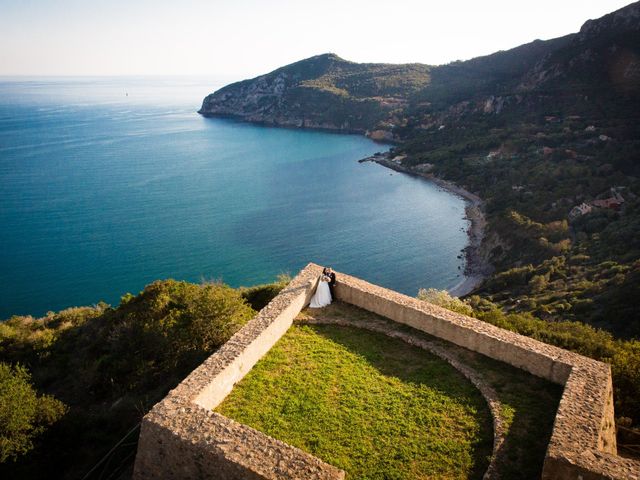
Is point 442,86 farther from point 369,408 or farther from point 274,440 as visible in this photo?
point 274,440

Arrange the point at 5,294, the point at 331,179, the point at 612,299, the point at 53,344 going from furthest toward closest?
the point at 331,179 < the point at 5,294 < the point at 612,299 < the point at 53,344

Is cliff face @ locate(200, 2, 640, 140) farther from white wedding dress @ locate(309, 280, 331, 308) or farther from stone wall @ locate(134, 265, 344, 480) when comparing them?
stone wall @ locate(134, 265, 344, 480)

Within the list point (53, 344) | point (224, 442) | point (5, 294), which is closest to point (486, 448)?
point (224, 442)

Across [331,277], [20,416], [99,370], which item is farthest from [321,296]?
[99,370]

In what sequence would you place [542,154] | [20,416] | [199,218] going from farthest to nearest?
[542,154], [199,218], [20,416]

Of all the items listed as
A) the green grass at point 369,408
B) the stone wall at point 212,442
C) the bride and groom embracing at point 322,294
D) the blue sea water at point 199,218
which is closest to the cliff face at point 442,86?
the blue sea water at point 199,218

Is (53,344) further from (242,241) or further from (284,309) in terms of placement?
(242,241)
